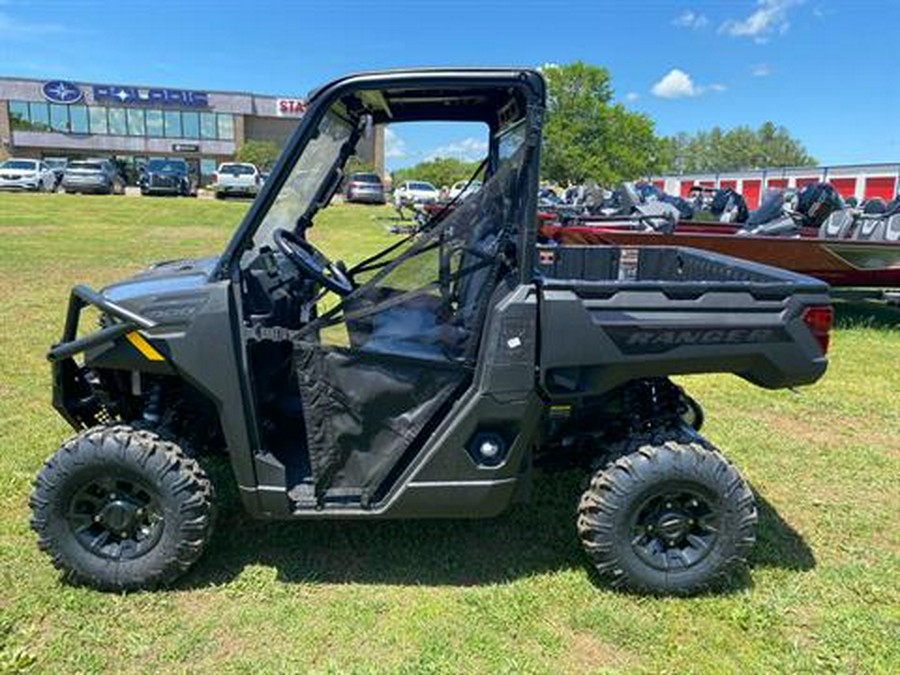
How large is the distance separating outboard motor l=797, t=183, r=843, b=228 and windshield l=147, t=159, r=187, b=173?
83.1 ft

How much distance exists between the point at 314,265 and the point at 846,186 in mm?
38932

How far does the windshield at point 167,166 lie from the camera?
28703 mm

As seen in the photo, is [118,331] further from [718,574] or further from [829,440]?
[829,440]

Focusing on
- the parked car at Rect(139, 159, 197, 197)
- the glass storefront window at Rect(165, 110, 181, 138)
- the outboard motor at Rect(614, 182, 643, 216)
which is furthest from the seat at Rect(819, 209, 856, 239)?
the glass storefront window at Rect(165, 110, 181, 138)

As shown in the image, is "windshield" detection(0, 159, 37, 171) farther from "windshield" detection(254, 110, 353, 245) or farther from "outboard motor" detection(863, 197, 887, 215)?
"windshield" detection(254, 110, 353, 245)

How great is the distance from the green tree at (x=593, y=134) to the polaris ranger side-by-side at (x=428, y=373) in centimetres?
4679

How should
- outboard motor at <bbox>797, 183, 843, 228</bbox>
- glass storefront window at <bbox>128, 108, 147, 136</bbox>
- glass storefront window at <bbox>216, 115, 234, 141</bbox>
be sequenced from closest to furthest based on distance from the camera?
1. outboard motor at <bbox>797, 183, 843, 228</bbox>
2. glass storefront window at <bbox>128, 108, 147, 136</bbox>
3. glass storefront window at <bbox>216, 115, 234, 141</bbox>

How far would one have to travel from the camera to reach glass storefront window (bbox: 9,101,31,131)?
54.9 meters

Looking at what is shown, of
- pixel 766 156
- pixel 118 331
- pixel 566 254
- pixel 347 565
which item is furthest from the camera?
pixel 766 156

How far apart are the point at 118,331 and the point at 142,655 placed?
115cm

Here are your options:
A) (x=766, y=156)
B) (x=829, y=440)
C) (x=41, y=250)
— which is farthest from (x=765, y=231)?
(x=766, y=156)

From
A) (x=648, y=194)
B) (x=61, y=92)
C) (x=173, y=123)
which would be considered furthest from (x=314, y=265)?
(x=61, y=92)

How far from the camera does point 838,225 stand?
8203mm

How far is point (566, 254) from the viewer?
14.3 ft
